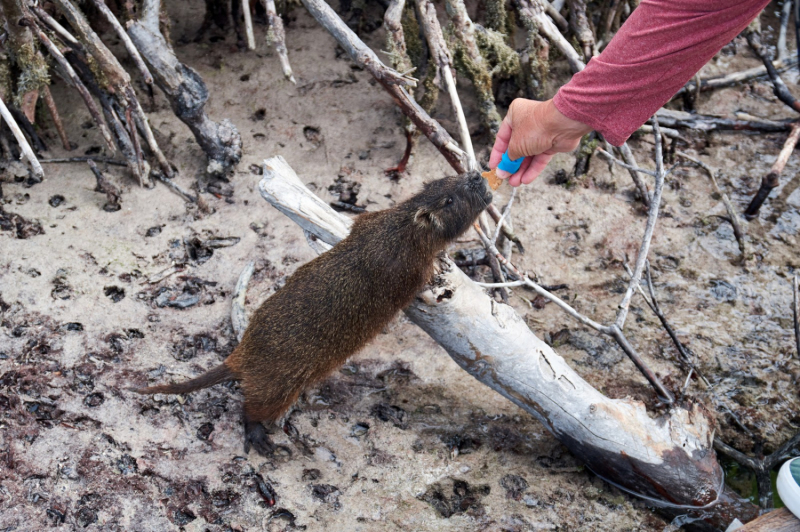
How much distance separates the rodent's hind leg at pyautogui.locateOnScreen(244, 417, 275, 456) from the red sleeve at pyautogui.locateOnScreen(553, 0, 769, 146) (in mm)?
2325

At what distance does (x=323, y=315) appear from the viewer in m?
3.37

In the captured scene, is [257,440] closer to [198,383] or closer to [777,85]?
[198,383]

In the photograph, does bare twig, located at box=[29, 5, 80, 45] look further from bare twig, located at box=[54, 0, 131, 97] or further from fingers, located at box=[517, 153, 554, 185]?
fingers, located at box=[517, 153, 554, 185]

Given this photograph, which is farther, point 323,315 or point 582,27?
point 582,27

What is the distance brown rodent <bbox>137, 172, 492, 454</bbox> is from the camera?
3.36 m

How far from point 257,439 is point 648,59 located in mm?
2725

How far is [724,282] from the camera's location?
4.45 meters

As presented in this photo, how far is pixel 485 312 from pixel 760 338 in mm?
2136

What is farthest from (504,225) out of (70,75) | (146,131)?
(70,75)

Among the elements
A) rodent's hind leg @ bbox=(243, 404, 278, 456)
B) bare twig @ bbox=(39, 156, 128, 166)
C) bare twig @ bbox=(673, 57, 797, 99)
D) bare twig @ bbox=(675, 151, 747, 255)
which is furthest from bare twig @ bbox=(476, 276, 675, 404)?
bare twig @ bbox=(673, 57, 797, 99)

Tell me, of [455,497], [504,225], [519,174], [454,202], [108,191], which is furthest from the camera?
[108,191]

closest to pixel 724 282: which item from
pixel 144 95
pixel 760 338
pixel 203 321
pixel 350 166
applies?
pixel 760 338

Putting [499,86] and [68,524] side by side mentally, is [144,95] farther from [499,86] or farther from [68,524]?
[68,524]

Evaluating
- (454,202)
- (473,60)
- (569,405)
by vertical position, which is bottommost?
(569,405)
